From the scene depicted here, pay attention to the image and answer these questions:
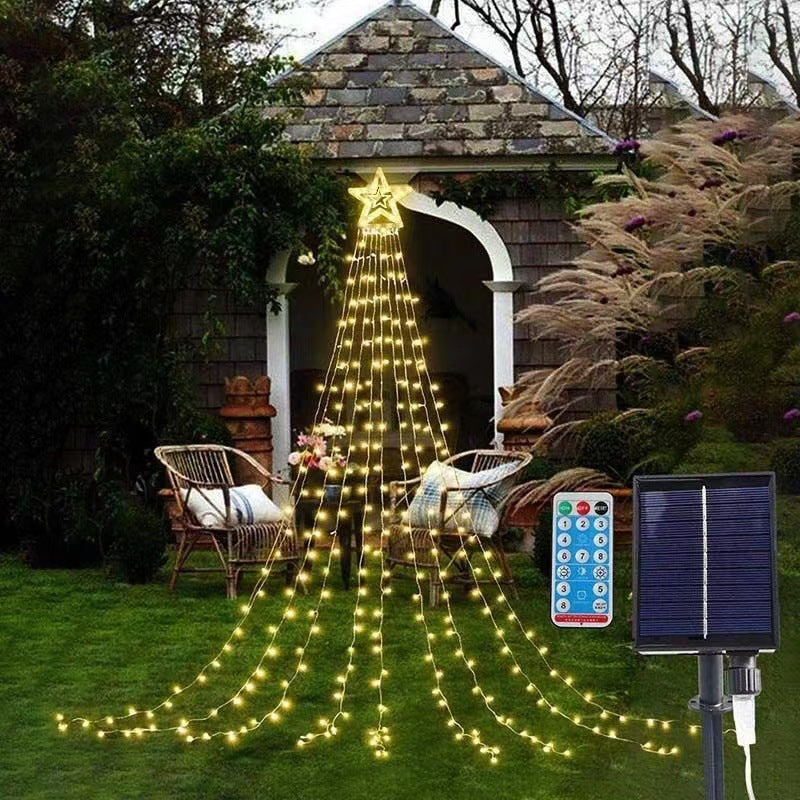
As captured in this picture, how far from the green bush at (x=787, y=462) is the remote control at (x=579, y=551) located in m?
3.56

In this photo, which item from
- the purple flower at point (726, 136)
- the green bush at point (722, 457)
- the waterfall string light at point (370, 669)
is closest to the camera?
the waterfall string light at point (370, 669)

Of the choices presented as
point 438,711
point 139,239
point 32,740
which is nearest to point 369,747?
point 438,711

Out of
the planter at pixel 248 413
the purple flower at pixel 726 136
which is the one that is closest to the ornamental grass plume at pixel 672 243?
the purple flower at pixel 726 136

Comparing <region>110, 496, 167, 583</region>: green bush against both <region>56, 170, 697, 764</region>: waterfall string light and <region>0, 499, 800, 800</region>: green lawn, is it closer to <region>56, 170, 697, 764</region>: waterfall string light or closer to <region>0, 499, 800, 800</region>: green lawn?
<region>0, 499, 800, 800</region>: green lawn

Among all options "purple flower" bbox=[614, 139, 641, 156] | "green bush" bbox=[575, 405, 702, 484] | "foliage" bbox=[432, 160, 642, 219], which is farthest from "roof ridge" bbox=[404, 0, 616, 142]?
"green bush" bbox=[575, 405, 702, 484]

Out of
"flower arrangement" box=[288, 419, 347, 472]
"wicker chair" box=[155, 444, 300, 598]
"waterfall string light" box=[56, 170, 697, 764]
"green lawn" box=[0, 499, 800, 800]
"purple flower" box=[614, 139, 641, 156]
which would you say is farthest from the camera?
"purple flower" box=[614, 139, 641, 156]

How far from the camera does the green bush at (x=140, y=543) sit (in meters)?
7.37

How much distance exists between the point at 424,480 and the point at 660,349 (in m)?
1.76

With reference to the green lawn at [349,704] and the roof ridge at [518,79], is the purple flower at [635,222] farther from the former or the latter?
the green lawn at [349,704]

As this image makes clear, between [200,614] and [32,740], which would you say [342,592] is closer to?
[200,614]

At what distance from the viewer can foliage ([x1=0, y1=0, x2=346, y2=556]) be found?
8.41 meters

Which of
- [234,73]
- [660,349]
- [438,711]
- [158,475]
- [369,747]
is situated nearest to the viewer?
[369,747]

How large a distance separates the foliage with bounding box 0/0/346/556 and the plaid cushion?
218cm

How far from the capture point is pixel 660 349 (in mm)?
7738
